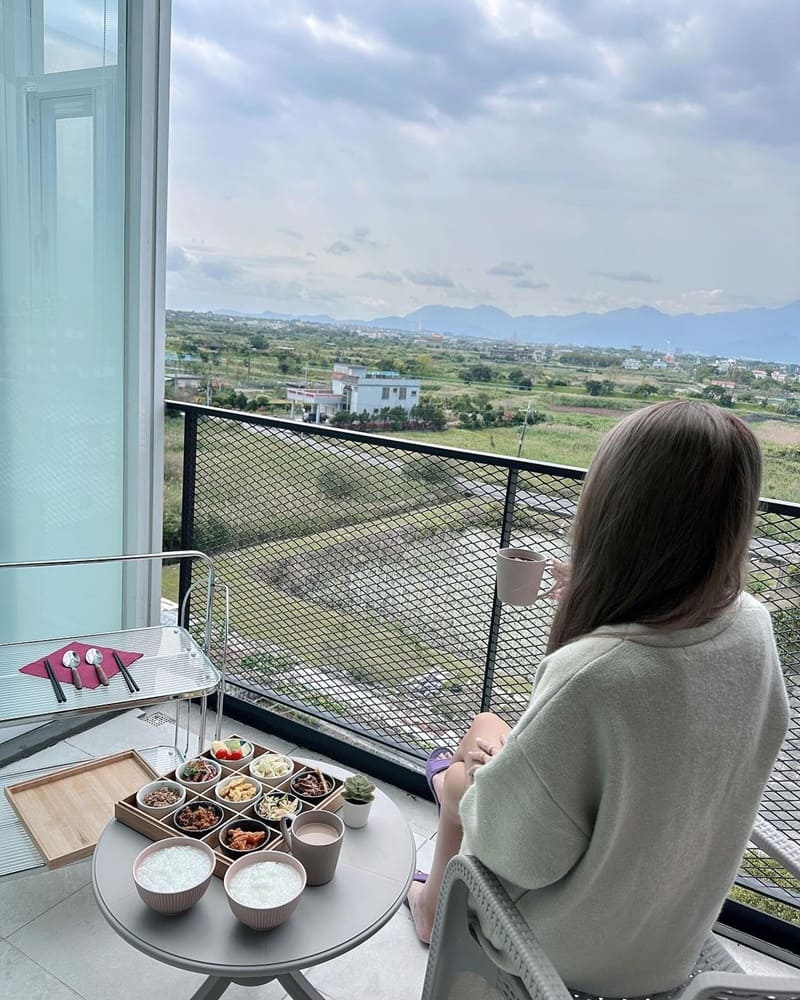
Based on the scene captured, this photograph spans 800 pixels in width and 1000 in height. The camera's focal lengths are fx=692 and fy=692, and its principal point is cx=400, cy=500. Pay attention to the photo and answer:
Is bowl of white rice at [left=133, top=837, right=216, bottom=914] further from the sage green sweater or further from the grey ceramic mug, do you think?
the sage green sweater

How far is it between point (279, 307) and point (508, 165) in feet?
4.28

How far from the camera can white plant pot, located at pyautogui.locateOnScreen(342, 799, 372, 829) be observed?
1.41 m

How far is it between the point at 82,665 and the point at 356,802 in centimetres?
97

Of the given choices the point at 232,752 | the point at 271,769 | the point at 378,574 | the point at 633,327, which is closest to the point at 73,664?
the point at 232,752

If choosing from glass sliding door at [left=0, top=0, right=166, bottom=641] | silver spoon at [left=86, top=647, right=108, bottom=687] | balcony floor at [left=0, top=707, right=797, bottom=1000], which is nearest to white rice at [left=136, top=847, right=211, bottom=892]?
balcony floor at [left=0, top=707, right=797, bottom=1000]

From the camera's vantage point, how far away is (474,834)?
98 cm

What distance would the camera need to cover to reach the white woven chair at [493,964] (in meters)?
0.76

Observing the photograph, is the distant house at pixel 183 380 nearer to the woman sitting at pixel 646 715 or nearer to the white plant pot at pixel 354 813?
the white plant pot at pixel 354 813

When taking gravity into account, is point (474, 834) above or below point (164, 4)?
below

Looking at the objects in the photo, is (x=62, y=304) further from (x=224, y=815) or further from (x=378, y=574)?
(x=224, y=815)

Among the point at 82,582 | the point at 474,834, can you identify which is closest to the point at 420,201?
the point at 82,582

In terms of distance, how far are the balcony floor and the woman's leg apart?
0.34 ft

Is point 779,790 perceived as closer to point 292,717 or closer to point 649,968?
point 649,968

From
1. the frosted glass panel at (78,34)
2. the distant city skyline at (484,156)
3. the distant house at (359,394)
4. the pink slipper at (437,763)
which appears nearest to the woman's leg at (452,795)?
the pink slipper at (437,763)
